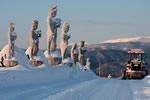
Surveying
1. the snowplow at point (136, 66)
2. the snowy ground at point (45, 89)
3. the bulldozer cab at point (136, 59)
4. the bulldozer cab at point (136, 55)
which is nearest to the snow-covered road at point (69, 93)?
the snowy ground at point (45, 89)

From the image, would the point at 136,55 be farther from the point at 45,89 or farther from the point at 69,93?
the point at 69,93

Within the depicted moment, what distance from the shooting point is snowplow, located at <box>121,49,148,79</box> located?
3681 cm

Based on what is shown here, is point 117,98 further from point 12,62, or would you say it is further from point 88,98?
point 12,62

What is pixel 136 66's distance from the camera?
38.5m

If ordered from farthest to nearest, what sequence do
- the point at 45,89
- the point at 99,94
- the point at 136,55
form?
the point at 136,55, the point at 99,94, the point at 45,89

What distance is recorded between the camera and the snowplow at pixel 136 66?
121ft

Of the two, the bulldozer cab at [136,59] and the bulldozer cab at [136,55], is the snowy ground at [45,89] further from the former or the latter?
the bulldozer cab at [136,55]

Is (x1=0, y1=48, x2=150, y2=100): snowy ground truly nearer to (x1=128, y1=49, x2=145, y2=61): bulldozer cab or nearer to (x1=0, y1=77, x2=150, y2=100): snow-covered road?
(x1=0, y1=77, x2=150, y2=100): snow-covered road

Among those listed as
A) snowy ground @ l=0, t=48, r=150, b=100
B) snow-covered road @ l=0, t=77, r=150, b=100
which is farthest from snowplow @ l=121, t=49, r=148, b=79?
snow-covered road @ l=0, t=77, r=150, b=100

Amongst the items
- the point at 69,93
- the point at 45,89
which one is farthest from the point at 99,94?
the point at 45,89

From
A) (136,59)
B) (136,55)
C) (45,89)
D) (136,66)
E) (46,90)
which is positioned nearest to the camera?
(46,90)

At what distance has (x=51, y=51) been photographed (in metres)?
24.8

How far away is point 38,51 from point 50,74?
5202mm

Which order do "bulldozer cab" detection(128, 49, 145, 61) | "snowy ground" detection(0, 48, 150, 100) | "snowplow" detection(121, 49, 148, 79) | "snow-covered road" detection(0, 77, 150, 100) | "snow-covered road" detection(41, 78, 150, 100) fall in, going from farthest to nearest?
"bulldozer cab" detection(128, 49, 145, 61) → "snowplow" detection(121, 49, 148, 79) → "snow-covered road" detection(41, 78, 150, 100) → "snowy ground" detection(0, 48, 150, 100) → "snow-covered road" detection(0, 77, 150, 100)
